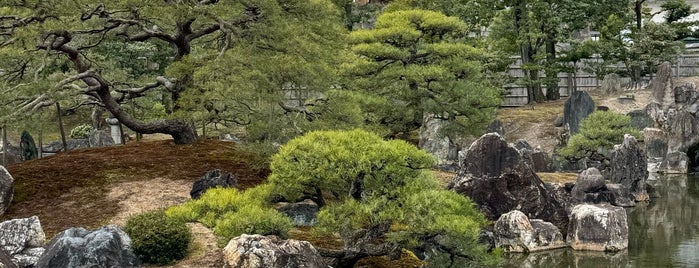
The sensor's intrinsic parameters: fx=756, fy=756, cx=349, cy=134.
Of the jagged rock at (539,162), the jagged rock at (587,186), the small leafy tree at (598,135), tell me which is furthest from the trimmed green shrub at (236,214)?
the small leafy tree at (598,135)

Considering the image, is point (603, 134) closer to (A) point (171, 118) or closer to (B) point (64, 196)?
(A) point (171, 118)

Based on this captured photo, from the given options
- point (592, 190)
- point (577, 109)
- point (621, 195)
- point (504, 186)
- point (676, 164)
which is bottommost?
point (676, 164)

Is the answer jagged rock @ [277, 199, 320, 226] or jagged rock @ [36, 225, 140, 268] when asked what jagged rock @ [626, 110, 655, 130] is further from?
jagged rock @ [36, 225, 140, 268]

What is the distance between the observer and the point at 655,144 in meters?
34.5

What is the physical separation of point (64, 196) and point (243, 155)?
5.23 metres

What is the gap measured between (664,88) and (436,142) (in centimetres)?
1482

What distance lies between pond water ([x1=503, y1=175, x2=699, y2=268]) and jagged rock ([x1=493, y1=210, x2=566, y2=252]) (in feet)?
0.92

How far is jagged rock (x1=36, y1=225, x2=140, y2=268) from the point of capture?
487 inches

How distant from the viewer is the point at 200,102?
758 inches

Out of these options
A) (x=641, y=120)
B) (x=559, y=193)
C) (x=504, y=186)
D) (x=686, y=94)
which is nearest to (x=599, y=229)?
(x=504, y=186)

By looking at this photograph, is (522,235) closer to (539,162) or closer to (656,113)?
(539,162)

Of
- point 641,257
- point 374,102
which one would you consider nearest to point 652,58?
point 374,102

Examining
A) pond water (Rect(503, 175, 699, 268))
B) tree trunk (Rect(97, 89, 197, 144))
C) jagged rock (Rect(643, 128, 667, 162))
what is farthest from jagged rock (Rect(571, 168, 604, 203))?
tree trunk (Rect(97, 89, 197, 144))

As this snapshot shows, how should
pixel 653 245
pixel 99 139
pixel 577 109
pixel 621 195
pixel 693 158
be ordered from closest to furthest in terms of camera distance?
pixel 653 245 < pixel 621 195 < pixel 99 139 < pixel 693 158 < pixel 577 109
